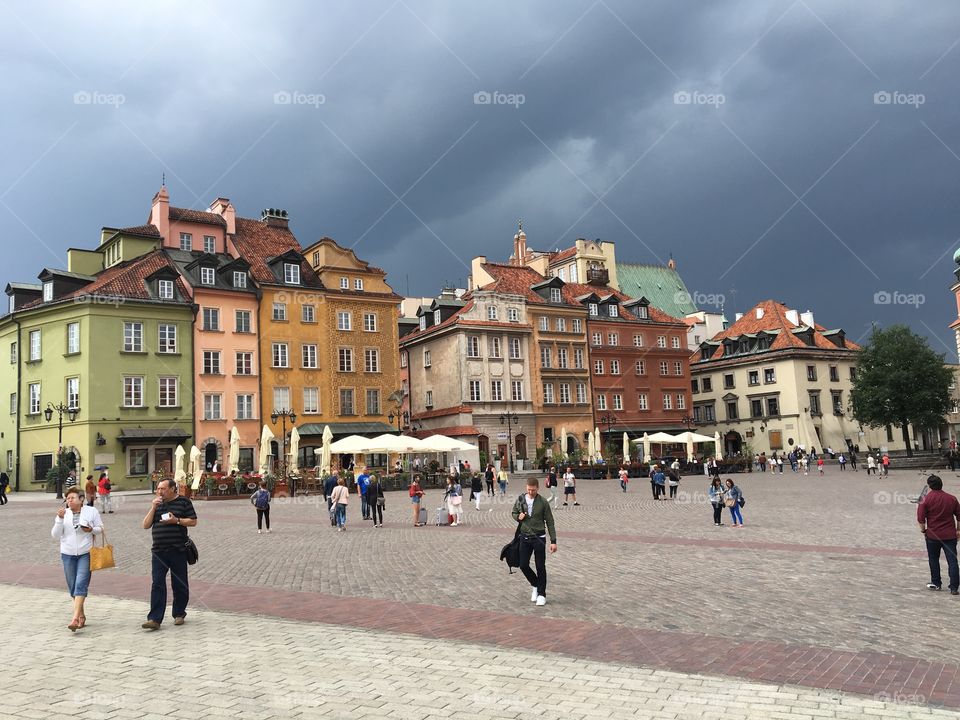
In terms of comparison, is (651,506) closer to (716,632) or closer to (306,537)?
(306,537)

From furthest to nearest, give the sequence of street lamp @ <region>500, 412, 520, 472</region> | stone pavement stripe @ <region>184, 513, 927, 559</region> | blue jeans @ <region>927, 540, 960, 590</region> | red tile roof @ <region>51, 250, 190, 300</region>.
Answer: street lamp @ <region>500, 412, 520, 472</region>, red tile roof @ <region>51, 250, 190, 300</region>, stone pavement stripe @ <region>184, 513, 927, 559</region>, blue jeans @ <region>927, 540, 960, 590</region>

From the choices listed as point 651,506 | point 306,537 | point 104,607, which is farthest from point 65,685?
point 651,506

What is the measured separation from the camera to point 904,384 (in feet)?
207

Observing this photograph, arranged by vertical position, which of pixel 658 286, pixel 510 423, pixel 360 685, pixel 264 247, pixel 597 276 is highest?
pixel 658 286

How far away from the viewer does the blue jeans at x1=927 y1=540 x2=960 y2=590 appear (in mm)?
10906

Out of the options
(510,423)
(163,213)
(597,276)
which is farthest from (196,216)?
(597,276)

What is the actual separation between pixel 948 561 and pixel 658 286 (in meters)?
88.0

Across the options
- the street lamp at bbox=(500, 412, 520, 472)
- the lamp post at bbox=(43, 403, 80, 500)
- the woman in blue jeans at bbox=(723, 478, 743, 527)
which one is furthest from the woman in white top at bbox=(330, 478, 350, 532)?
the street lamp at bbox=(500, 412, 520, 472)

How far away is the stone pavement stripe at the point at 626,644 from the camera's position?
692 cm

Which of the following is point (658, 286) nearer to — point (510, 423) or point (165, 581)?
point (510, 423)

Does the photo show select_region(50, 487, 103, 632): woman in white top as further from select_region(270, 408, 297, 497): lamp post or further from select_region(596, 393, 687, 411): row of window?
select_region(596, 393, 687, 411): row of window

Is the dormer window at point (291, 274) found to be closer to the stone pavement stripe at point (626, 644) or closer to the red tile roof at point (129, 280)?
the red tile roof at point (129, 280)

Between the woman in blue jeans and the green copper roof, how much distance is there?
71956 mm

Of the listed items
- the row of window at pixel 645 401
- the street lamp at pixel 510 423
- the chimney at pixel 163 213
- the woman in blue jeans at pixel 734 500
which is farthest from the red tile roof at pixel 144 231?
the woman in blue jeans at pixel 734 500
